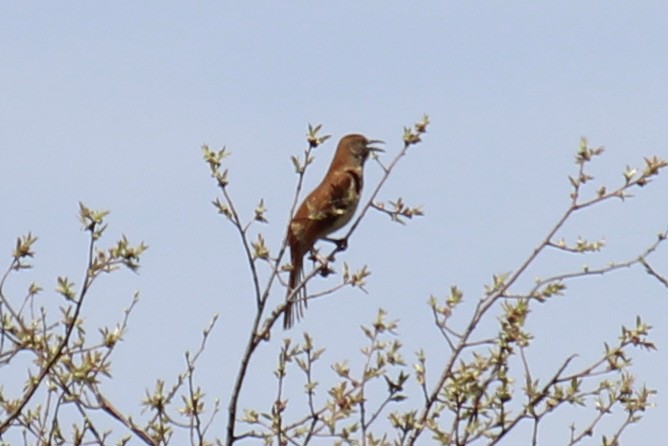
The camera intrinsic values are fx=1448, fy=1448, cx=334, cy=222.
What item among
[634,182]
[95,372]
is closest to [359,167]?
[634,182]

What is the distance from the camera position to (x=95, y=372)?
5.30m

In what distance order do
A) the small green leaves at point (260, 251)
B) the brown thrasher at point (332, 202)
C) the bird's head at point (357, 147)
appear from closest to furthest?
1. the small green leaves at point (260, 251)
2. the brown thrasher at point (332, 202)
3. the bird's head at point (357, 147)

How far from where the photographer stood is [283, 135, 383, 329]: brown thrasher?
9.00m

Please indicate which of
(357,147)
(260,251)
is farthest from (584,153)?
(357,147)

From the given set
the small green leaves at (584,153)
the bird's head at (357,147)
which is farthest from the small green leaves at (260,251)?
the bird's head at (357,147)

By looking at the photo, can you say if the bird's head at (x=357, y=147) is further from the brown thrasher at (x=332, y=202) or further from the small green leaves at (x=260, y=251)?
the small green leaves at (x=260, y=251)

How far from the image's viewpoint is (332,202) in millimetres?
8203

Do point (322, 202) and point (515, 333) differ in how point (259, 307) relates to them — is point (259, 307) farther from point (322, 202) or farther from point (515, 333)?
point (322, 202)

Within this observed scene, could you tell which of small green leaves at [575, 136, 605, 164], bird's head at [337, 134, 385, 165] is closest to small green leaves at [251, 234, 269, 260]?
small green leaves at [575, 136, 605, 164]

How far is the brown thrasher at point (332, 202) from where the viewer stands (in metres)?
9.00

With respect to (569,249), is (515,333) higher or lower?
lower

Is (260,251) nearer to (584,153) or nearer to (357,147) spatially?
(584,153)

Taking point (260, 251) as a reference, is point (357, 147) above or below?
above

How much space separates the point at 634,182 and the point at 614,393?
916 millimetres
